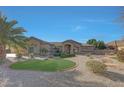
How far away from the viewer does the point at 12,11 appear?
480 inches

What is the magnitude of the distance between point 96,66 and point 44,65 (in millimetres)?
1293

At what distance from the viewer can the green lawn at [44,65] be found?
1232 cm

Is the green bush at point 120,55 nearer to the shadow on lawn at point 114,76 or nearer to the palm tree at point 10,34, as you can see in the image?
Result: the shadow on lawn at point 114,76

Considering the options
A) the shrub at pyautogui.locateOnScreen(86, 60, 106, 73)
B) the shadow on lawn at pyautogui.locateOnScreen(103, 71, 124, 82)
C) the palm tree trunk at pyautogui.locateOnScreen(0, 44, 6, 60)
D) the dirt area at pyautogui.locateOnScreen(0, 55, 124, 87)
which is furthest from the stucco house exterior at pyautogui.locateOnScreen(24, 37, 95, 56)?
the shadow on lawn at pyautogui.locateOnScreen(103, 71, 124, 82)

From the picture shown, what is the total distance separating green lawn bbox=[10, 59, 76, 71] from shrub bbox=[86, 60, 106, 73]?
0.40 meters

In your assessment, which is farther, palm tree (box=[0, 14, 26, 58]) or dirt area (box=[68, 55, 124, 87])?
palm tree (box=[0, 14, 26, 58])

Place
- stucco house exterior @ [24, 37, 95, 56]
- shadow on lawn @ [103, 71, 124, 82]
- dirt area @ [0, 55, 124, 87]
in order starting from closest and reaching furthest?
1. dirt area @ [0, 55, 124, 87]
2. shadow on lawn @ [103, 71, 124, 82]
3. stucco house exterior @ [24, 37, 95, 56]

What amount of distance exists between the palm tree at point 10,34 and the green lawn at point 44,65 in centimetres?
47

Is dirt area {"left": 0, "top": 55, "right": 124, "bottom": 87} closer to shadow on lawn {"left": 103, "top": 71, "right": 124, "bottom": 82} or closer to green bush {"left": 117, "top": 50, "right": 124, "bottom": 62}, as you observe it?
shadow on lawn {"left": 103, "top": 71, "right": 124, "bottom": 82}

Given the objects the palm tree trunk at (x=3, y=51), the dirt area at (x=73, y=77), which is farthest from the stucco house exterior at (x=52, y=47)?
the palm tree trunk at (x=3, y=51)

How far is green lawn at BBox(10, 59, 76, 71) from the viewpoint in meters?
12.3
